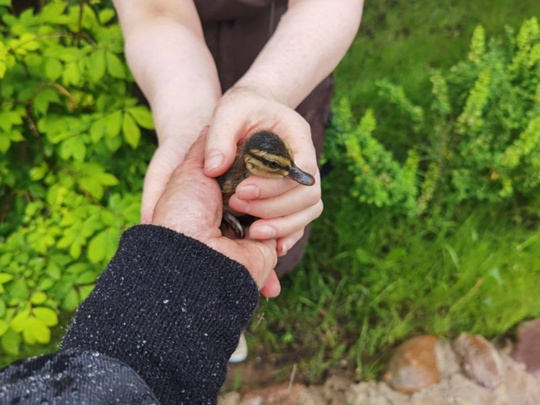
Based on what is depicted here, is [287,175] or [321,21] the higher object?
[321,21]

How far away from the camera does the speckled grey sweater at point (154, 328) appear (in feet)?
3.32

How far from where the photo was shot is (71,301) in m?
2.21

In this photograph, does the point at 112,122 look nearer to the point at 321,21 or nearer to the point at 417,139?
the point at 321,21

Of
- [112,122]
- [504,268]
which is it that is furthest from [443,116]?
[112,122]

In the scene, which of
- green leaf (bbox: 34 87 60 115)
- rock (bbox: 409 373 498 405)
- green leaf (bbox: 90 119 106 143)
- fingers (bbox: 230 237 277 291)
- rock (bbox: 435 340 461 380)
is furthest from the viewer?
rock (bbox: 435 340 461 380)

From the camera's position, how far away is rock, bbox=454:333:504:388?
2863 millimetres

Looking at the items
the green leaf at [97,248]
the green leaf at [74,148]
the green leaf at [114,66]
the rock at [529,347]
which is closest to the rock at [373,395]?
the rock at [529,347]

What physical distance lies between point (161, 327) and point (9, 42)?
1680 millimetres

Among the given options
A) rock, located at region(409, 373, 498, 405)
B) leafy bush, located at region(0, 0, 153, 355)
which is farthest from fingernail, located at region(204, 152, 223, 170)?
rock, located at region(409, 373, 498, 405)

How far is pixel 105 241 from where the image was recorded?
2.21 metres

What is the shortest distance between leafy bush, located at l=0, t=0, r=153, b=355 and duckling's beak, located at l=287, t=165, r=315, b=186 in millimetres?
861

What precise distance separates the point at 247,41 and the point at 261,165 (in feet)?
3.44

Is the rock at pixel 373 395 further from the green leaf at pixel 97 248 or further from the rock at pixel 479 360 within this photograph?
the green leaf at pixel 97 248

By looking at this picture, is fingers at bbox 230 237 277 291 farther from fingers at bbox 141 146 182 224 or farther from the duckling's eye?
fingers at bbox 141 146 182 224
